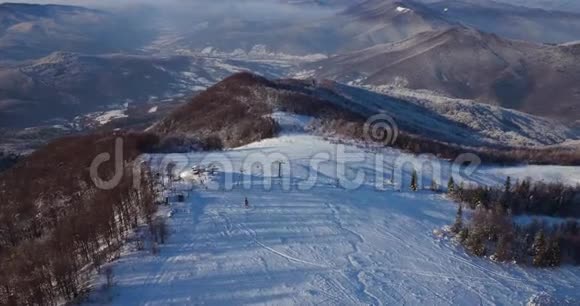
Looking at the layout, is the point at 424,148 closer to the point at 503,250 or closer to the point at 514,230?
the point at 514,230

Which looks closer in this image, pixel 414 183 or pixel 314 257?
pixel 314 257

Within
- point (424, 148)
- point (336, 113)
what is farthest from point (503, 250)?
point (336, 113)

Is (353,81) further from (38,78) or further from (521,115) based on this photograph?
(38,78)

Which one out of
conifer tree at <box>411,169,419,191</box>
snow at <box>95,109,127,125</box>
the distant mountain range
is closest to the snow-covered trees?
conifer tree at <box>411,169,419,191</box>

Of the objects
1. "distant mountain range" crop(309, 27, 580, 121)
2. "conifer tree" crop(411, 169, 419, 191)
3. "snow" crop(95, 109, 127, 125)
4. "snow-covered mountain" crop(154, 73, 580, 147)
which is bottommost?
"conifer tree" crop(411, 169, 419, 191)

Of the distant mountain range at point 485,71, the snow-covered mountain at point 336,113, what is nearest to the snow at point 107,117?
the snow-covered mountain at point 336,113

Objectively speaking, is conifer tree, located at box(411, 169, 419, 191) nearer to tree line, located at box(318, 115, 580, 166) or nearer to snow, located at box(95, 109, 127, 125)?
tree line, located at box(318, 115, 580, 166)
